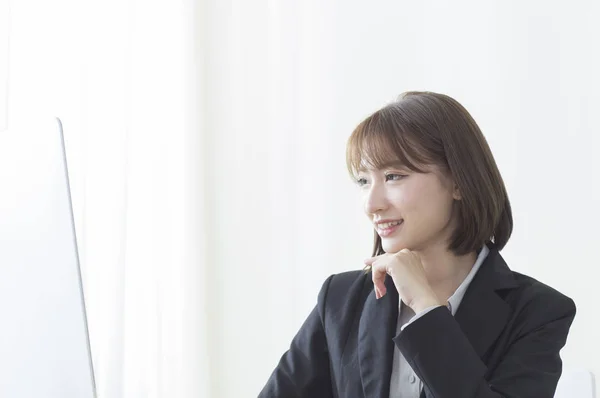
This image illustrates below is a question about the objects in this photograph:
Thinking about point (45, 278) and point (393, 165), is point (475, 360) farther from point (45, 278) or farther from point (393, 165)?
point (45, 278)

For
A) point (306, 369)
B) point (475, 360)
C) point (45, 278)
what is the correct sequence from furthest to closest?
point (306, 369) → point (475, 360) → point (45, 278)

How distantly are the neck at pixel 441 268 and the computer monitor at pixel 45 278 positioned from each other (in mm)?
684

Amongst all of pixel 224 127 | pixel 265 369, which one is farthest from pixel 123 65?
pixel 265 369

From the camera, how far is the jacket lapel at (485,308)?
4.65 ft

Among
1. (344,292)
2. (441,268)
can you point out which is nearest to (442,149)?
(441,268)

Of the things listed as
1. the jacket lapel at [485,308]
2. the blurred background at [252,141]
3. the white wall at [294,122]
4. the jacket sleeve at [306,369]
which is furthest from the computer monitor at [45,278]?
the white wall at [294,122]

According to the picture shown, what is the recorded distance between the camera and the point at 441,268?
1.54 m

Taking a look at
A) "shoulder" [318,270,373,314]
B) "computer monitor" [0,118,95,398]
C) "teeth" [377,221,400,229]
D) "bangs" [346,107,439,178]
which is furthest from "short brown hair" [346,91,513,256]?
"computer monitor" [0,118,95,398]

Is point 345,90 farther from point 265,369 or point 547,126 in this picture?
point 265,369

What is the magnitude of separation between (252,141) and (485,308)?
4.54 ft

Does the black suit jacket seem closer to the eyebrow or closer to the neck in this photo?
the neck

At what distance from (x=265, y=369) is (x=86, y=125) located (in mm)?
969

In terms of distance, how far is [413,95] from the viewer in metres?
1.51

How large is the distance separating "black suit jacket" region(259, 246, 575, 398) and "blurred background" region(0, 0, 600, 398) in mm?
795
